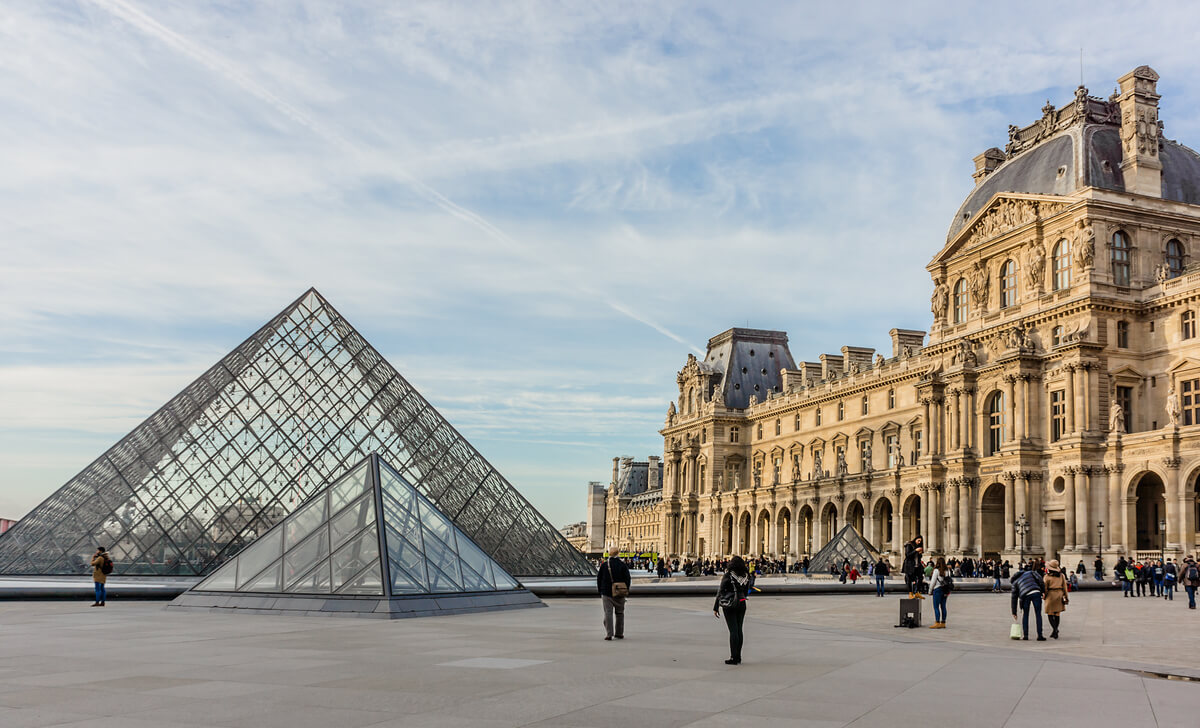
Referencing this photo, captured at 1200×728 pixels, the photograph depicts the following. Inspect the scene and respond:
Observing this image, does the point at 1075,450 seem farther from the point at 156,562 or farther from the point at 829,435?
the point at 156,562

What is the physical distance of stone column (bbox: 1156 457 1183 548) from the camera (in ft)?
130

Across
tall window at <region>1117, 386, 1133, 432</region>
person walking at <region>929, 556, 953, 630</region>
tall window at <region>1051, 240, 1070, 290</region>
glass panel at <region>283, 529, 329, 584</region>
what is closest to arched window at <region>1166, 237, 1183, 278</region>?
tall window at <region>1051, 240, 1070, 290</region>

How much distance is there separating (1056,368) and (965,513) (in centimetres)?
796

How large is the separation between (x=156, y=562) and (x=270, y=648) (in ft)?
66.2

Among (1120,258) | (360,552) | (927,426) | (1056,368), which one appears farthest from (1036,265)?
(360,552)

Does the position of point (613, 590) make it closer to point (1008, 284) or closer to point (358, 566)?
point (358, 566)

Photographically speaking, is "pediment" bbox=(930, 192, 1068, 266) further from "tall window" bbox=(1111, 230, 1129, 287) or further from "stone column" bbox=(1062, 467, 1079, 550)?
"stone column" bbox=(1062, 467, 1079, 550)

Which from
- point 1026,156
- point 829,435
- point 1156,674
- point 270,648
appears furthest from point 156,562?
point 829,435

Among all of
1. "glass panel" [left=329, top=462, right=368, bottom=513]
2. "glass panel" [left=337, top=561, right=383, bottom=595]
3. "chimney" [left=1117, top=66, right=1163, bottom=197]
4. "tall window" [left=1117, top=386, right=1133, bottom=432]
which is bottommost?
"glass panel" [left=337, top=561, right=383, bottom=595]

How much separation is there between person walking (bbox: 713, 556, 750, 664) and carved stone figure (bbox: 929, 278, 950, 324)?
153 ft

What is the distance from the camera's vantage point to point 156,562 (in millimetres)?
29781

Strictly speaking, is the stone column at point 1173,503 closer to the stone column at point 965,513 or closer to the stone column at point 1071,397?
the stone column at point 1071,397

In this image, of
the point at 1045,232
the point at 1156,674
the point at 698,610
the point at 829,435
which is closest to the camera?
the point at 1156,674

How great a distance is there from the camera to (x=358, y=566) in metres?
17.1
